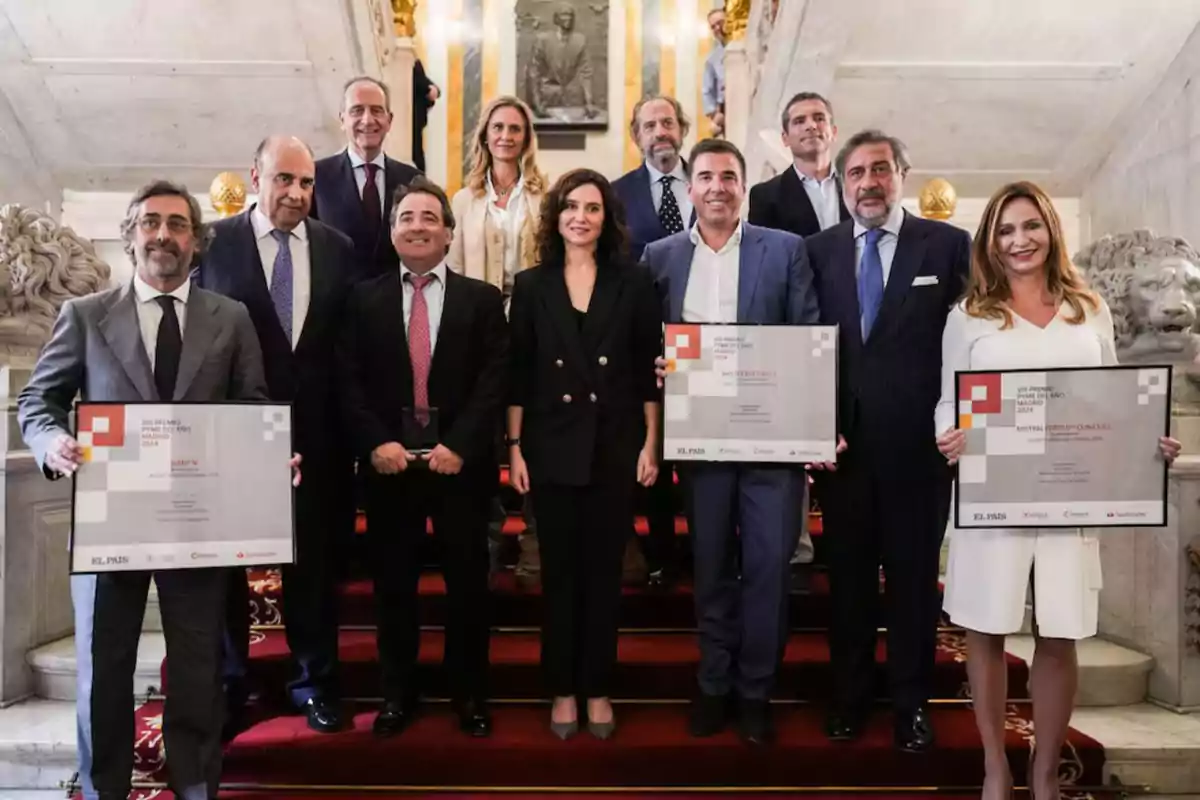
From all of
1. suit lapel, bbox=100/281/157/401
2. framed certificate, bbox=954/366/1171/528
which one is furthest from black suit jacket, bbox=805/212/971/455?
suit lapel, bbox=100/281/157/401

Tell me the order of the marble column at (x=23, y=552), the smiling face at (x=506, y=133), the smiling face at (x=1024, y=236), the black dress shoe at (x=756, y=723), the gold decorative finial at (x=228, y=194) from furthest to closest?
the gold decorative finial at (x=228, y=194) → the smiling face at (x=506, y=133) → the marble column at (x=23, y=552) → the black dress shoe at (x=756, y=723) → the smiling face at (x=1024, y=236)

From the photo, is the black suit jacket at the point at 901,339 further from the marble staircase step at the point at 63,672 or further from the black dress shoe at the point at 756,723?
the marble staircase step at the point at 63,672

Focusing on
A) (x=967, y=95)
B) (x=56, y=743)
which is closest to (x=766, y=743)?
(x=56, y=743)

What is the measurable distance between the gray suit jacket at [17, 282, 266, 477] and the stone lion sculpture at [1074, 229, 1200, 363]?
117 inches

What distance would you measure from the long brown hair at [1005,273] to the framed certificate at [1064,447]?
0.57ft

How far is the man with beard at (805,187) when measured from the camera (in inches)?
134

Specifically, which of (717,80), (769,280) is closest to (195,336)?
(769,280)

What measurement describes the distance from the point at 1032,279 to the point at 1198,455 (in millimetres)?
1372

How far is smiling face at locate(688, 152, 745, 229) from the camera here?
2699mm

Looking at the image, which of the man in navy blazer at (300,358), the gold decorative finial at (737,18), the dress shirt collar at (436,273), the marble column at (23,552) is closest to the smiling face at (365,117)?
the man in navy blazer at (300,358)

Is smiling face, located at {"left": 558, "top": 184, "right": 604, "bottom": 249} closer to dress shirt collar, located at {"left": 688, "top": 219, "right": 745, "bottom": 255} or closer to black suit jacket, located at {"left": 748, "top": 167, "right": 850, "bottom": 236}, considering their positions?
dress shirt collar, located at {"left": 688, "top": 219, "right": 745, "bottom": 255}

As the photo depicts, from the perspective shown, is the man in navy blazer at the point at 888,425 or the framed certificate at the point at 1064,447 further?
the man in navy blazer at the point at 888,425

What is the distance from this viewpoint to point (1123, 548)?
3.36 m

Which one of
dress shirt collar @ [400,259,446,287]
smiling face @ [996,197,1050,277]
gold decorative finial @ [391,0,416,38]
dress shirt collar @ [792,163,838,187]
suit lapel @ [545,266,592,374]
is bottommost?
suit lapel @ [545,266,592,374]
